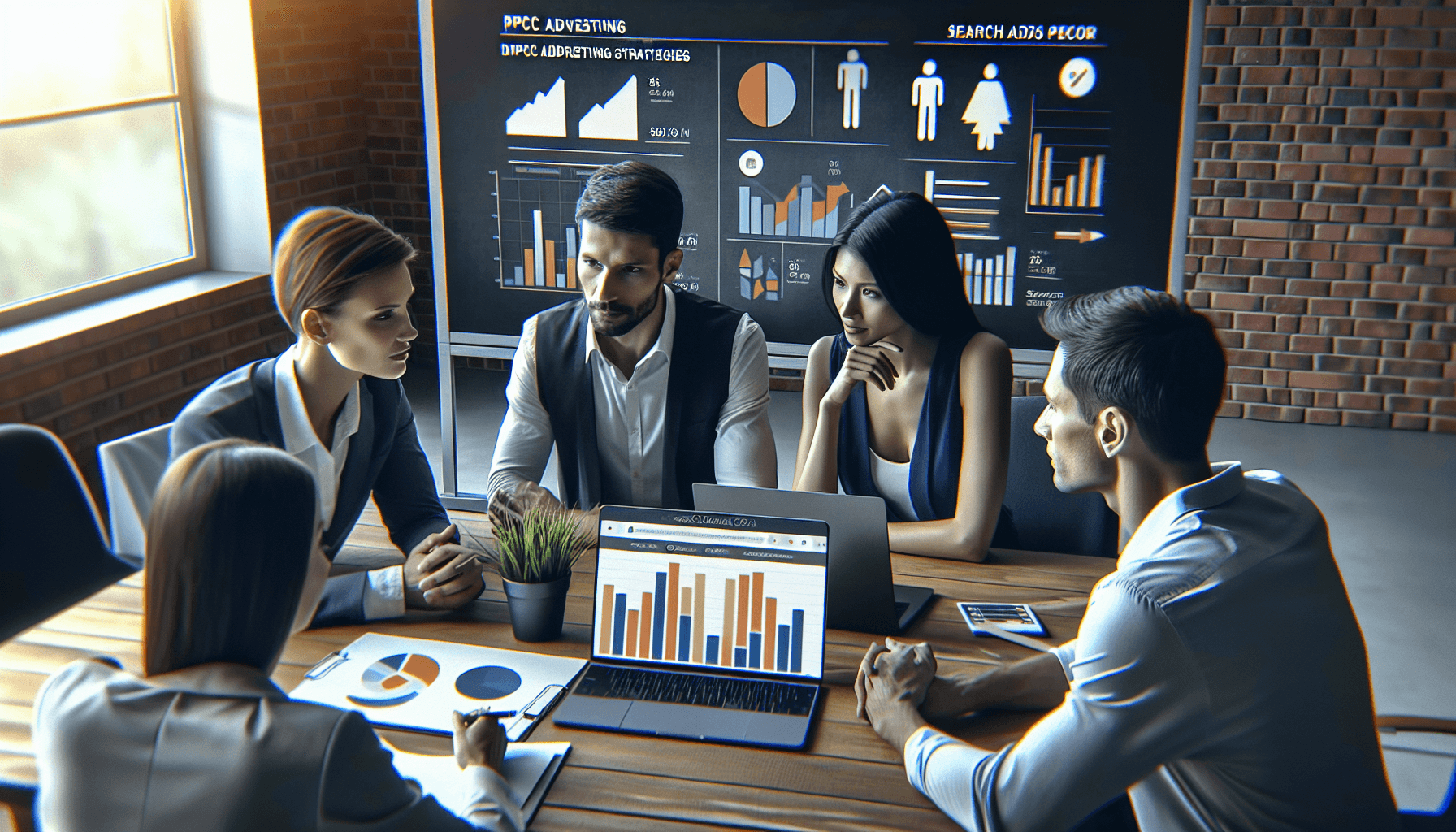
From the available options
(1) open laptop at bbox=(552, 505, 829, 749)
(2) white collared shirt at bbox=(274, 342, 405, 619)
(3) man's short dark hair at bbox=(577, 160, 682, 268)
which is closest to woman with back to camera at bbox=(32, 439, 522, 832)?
(1) open laptop at bbox=(552, 505, 829, 749)

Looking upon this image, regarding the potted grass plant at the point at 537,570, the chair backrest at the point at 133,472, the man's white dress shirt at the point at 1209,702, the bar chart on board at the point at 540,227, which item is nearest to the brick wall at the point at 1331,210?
the bar chart on board at the point at 540,227

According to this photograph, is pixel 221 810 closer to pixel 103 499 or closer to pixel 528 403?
pixel 528 403

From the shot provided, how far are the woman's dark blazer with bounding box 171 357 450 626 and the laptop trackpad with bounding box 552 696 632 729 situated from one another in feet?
1.60

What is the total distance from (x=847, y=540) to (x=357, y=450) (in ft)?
3.38

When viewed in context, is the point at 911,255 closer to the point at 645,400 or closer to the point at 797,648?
the point at 645,400

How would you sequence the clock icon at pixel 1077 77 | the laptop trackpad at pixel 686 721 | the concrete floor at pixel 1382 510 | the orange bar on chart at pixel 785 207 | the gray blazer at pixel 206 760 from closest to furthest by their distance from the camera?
1. the gray blazer at pixel 206 760
2. the laptop trackpad at pixel 686 721
3. the concrete floor at pixel 1382 510
4. the clock icon at pixel 1077 77
5. the orange bar on chart at pixel 785 207

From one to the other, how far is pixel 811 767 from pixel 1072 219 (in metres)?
2.69

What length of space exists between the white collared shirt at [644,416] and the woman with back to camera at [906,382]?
0.45 feet

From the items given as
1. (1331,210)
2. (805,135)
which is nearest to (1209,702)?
(805,135)

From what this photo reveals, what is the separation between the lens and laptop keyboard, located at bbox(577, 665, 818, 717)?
1.61 metres

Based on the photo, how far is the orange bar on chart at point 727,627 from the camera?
1.67 meters

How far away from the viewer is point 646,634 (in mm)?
1700

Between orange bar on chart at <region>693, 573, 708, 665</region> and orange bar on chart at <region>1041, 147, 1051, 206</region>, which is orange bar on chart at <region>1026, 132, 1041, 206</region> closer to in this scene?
orange bar on chart at <region>1041, 147, 1051, 206</region>

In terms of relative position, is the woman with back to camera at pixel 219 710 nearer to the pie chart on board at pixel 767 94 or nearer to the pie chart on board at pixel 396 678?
the pie chart on board at pixel 396 678
